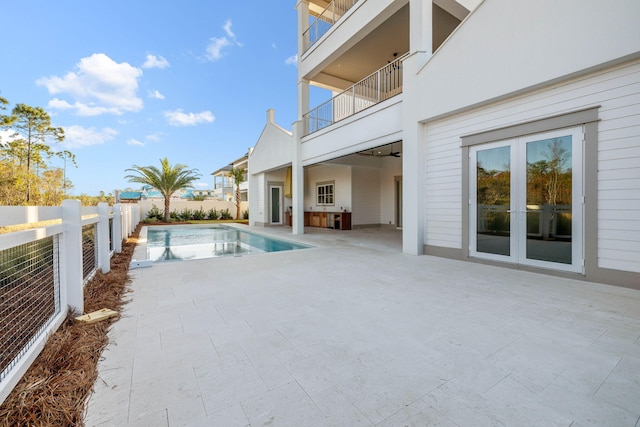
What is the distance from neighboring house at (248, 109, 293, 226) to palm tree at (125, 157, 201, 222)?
4.31 meters

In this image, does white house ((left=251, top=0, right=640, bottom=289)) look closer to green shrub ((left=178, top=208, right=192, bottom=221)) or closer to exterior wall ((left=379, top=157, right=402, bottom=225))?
exterior wall ((left=379, top=157, right=402, bottom=225))

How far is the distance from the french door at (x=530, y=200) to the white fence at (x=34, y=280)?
20.4ft

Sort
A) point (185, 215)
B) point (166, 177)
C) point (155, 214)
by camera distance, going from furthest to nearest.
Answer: point (185, 215) < point (155, 214) < point (166, 177)

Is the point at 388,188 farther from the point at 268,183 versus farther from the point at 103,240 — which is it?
the point at 103,240

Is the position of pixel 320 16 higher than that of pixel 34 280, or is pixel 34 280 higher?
pixel 320 16

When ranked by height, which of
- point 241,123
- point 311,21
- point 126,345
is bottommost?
point 126,345

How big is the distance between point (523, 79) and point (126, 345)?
634 centimetres

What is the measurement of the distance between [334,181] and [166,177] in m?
10.4

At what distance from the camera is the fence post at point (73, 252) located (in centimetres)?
277

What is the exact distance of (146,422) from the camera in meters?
1.50

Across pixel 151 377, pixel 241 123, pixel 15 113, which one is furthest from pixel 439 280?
pixel 241 123

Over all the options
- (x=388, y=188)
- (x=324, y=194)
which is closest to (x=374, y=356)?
(x=388, y=188)

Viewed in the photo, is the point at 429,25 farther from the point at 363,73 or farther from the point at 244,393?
the point at 244,393

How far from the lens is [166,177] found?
1719 centimetres
